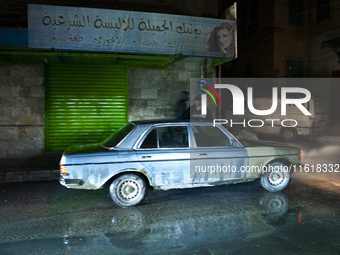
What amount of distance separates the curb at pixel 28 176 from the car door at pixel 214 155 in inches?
151

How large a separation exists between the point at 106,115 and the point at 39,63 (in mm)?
2597

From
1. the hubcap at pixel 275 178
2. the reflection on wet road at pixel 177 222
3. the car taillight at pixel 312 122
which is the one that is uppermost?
the car taillight at pixel 312 122

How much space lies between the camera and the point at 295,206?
16.4 feet

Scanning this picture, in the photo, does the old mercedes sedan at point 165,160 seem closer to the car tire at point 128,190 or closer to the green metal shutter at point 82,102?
the car tire at point 128,190

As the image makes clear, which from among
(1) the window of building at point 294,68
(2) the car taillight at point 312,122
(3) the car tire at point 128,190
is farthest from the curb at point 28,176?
(1) the window of building at point 294,68

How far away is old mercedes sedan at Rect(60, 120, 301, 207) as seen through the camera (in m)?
4.90

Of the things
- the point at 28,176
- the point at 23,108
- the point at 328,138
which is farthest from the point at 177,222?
the point at 328,138

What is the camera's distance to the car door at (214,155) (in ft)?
17.3

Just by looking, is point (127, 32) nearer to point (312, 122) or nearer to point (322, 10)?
point (312, 122)

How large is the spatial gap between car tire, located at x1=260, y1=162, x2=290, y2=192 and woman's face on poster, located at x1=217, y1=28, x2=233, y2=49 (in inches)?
169

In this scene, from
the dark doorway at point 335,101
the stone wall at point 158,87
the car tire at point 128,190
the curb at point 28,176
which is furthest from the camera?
the dark doorway at point 335,101

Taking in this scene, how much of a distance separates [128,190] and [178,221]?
3.69 ft

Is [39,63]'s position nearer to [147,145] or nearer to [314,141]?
[147,145]

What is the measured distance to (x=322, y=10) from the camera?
62.4 feet
